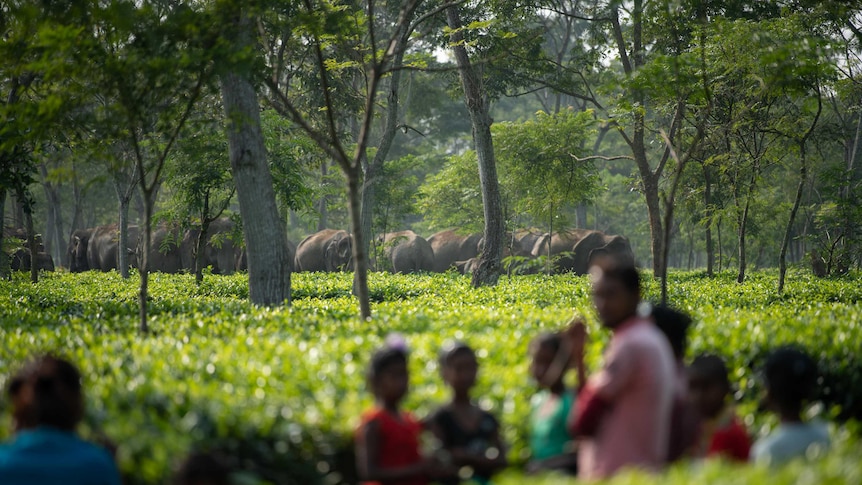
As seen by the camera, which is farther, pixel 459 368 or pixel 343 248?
pixel 343 248

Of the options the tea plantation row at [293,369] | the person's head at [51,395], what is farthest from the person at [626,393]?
the person's head at [51,395]

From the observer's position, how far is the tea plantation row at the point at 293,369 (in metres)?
4.88

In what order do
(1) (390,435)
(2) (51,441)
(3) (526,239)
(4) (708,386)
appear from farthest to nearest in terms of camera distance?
(3) (526,239)
(4) (708,386)
(1) (390,435)
(2) (51,441)

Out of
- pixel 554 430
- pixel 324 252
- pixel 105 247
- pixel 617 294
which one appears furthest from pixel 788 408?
pixel 105 247

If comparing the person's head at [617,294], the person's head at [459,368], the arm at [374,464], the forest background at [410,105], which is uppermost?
the forest background at [410,105]

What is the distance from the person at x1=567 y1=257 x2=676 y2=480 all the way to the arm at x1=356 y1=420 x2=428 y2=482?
0.92 m

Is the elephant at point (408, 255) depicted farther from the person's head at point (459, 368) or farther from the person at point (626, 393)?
the person at point (626, 393)

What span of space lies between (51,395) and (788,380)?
4069mm

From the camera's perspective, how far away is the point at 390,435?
4.59 meters

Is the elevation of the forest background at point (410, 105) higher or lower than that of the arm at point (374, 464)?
higher

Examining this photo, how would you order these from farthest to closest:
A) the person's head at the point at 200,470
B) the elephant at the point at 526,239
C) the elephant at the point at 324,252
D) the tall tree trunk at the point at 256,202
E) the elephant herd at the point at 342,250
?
the elephant at the point at 526,239 → the elephant at the point at 324,252 → the elephant herd at the point at 342,250 → the tall tree trunk at the point at 256,202 → the person's head at the point at 200,470

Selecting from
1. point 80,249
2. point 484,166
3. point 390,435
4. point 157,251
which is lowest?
point 390,435

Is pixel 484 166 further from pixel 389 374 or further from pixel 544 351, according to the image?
pixel 389 374

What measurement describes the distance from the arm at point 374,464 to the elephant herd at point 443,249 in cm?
3152
